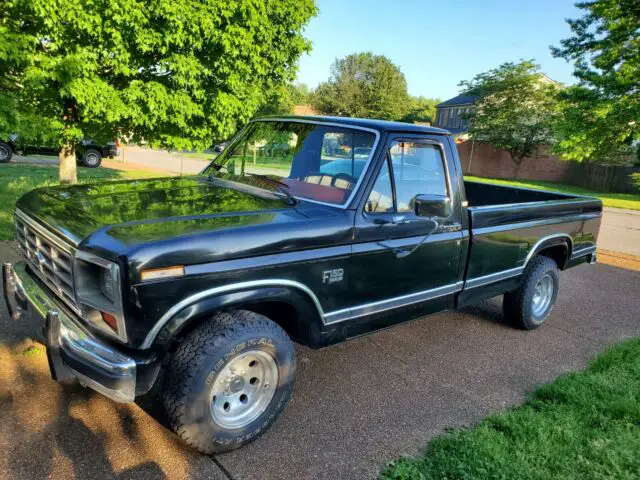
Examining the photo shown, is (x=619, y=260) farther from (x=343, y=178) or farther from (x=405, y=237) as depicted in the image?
(x=343, y=178)

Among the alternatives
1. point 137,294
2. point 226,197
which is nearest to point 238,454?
point 137,294

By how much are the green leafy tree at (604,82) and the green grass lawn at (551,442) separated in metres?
19.3

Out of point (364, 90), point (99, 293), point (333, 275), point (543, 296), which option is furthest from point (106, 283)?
point (364, 90)

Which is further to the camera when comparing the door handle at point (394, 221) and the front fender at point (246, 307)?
the door handle at point (394, 221)

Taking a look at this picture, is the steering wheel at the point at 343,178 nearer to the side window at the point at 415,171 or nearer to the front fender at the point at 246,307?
the side window at the point at 415,171

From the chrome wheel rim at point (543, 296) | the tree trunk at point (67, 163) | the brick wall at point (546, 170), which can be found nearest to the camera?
the chrome wheel rim at point (543, 296)

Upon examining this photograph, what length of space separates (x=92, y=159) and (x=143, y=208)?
59.6ft

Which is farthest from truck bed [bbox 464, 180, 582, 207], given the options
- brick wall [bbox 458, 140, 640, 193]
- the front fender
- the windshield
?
brick wall [bbox 458, 140, 640, 193]

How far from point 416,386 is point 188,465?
1.86 metres

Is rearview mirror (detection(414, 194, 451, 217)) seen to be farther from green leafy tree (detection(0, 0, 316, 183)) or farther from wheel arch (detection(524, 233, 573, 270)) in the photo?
green leafy tree (detection(0, 0, 316, 183))

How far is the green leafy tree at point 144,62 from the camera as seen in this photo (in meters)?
5.93

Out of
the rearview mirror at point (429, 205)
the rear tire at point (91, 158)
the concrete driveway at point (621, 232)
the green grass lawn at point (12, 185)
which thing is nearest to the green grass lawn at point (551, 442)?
the rearview mirror at point (429, 205)

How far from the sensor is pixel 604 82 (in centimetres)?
2020

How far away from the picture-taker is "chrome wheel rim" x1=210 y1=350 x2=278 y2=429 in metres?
2.79
